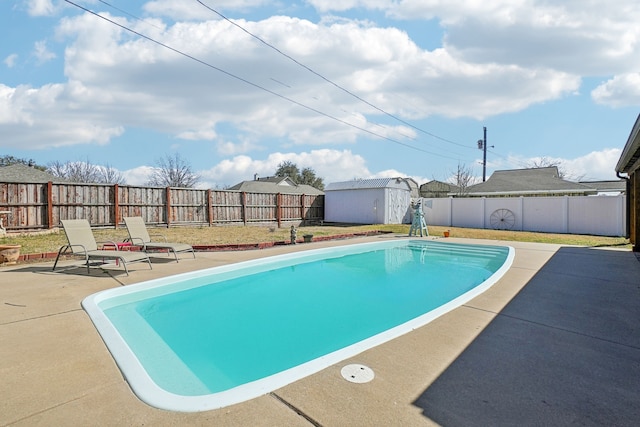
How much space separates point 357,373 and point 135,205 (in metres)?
13.6

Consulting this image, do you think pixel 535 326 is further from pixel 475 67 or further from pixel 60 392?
pixel 475 67

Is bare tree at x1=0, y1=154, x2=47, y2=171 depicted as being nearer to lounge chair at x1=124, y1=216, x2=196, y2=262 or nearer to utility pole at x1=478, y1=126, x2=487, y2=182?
lounge chair at x1=124, y1=216, x2=196, y2=262

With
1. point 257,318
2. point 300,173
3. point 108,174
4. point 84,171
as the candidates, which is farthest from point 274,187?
point 257,318

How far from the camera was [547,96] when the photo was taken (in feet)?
59.0

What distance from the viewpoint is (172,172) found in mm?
33375

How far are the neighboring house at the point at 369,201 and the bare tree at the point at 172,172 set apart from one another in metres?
17.7

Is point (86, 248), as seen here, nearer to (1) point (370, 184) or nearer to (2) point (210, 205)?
(2) point (210, 205)

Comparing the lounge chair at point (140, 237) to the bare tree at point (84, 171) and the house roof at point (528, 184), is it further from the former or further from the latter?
the bare tree at point (84, 171)

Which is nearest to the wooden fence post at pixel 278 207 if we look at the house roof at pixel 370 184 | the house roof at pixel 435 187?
the house roof at pixel 370 184

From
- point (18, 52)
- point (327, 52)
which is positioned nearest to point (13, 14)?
point (18, 52)

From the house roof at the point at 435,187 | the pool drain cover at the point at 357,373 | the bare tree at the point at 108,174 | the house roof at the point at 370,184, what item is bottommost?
the pool drain cover at the point at 357,373

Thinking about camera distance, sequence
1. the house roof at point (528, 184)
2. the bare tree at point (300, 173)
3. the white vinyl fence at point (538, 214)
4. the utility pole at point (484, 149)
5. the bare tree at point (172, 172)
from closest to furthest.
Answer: the white vinyl fence at point (538, 214) < the house roof at point (528, 184) < the utility pole at point (484, 149) < the bare tree at point (172, 172) < the bare tree at point (300, 173)

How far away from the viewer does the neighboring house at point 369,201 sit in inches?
778

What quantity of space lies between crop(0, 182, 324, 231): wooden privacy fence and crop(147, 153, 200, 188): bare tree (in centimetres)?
1772
